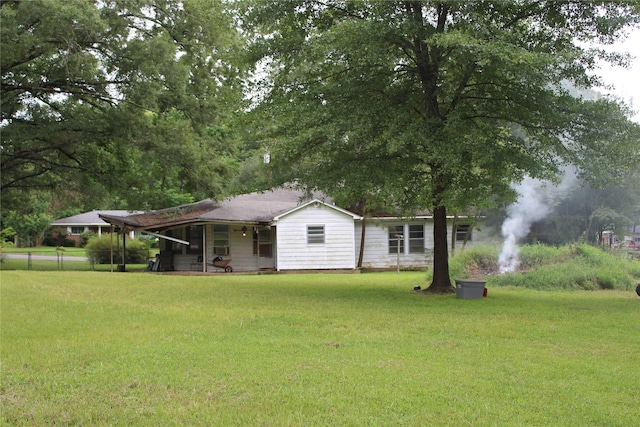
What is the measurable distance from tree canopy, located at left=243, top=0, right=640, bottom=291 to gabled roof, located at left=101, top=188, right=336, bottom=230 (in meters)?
9.54

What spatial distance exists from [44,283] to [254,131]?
7282mm

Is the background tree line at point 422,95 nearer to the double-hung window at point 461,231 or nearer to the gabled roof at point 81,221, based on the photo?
the double-hung window at point 461,231

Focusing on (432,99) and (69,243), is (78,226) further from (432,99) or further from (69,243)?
(432,99)

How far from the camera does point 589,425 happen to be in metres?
4.26

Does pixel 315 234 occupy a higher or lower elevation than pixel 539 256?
higher

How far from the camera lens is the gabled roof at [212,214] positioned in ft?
76.3

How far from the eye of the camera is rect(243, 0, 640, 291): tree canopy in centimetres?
1130

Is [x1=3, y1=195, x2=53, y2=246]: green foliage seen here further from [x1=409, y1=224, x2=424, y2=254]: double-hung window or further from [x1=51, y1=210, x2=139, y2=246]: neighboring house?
[x1=409, y1=224, x2=424, y2=254]: double-hung window

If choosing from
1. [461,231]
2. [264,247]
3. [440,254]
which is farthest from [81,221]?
[440,254]

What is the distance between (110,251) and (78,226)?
24638 millimetres

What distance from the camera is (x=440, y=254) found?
1422cm

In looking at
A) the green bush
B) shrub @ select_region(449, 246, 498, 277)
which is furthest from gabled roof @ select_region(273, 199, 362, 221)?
the green bush

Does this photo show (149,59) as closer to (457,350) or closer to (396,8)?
(396,8)

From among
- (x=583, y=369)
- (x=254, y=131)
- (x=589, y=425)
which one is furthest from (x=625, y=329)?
(x=254, y=131)
